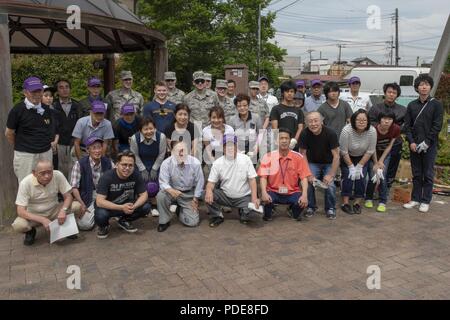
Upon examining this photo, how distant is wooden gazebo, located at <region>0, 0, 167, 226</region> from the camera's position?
16.8 ft

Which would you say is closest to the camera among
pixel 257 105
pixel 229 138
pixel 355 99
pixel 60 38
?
pixel 229 138

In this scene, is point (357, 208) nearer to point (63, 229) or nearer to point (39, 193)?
point (63, 229)

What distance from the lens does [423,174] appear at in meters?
6.24

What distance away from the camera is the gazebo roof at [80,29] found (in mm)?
5285

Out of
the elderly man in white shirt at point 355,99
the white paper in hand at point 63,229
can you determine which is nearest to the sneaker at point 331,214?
the elderly man in white shirt at point 355,99

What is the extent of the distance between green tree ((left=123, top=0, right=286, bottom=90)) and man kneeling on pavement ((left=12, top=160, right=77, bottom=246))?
1581cm

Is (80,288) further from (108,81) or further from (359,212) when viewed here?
(108,81)

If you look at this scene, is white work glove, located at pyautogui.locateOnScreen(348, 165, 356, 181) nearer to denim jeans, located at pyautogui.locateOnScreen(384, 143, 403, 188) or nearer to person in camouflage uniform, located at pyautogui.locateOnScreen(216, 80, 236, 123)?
denim jeans, located at pyautogui.locateOnScreen(384, 143, 403, 188)

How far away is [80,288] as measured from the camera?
374cm

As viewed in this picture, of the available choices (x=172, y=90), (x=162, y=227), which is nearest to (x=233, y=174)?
(x=162, y=227)

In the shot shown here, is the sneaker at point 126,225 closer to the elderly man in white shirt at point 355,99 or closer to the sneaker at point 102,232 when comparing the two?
the sneaker at point 102,232

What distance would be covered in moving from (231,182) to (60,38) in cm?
673

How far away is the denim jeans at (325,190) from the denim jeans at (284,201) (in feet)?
1.06
